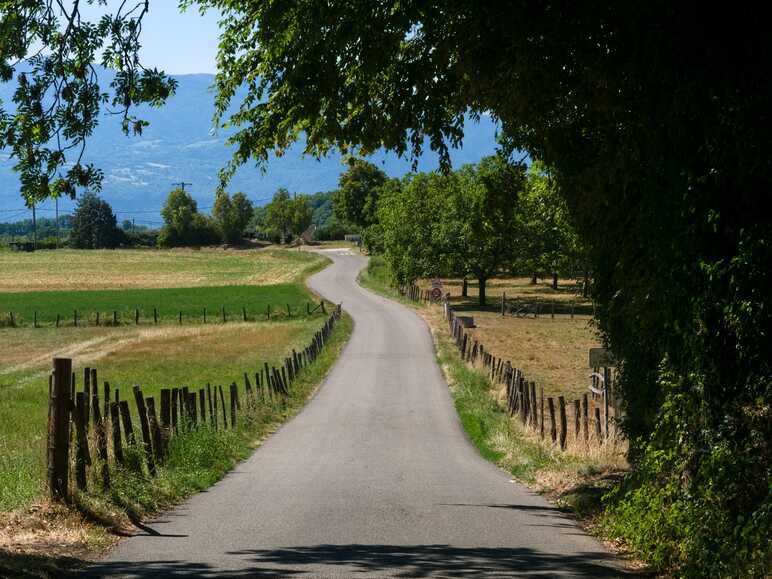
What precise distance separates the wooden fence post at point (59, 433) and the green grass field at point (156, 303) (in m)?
57.3

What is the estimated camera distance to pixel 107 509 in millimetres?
11000

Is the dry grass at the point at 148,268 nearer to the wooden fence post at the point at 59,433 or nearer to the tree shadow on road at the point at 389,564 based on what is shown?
the wooden fence post at the point at 59,433

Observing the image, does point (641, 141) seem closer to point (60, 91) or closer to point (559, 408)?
point (60, 91)

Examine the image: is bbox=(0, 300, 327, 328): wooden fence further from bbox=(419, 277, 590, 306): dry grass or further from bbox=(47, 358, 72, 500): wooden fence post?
bbox=(47, 358, 72, 500): wooden fence post

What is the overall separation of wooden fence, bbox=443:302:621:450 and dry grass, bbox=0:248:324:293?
73405mm

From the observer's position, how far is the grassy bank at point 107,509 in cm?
879

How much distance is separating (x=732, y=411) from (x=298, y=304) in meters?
70.0

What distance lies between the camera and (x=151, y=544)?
9.82m

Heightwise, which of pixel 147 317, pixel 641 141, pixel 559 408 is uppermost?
pixel 641 141

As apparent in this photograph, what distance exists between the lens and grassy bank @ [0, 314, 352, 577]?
8789 mm

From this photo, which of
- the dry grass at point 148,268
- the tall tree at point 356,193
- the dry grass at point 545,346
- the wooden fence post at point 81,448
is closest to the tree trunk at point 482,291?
the dry grass at point 545,346

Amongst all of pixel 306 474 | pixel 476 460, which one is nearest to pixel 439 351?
pixel 476 460

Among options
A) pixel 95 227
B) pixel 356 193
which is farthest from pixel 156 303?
pixel 95 227

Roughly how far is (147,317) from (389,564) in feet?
207
